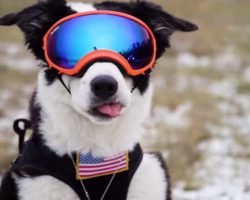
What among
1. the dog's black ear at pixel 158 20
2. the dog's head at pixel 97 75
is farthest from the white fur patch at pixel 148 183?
the dog's black ear at pixel 158 20

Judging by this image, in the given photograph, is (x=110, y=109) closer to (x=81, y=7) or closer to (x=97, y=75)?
(x=97, y=75)

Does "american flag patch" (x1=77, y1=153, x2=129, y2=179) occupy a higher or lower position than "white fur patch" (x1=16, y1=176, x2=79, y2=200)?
higher

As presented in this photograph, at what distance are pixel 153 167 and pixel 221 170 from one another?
3.91m

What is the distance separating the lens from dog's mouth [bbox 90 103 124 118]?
3.46 metres

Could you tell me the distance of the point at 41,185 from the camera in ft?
11.7

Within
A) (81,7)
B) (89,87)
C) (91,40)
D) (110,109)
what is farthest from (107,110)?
(81,7)

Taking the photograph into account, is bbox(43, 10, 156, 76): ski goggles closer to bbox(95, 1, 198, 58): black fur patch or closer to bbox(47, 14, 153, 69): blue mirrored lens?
bbox(47, 14, 153, 69): blue mirrored lens

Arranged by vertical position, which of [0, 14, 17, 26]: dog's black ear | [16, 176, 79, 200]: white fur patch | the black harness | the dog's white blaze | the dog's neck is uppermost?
[0, 14, 17, 26]: dog's black ear

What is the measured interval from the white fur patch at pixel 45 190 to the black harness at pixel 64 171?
0.03m

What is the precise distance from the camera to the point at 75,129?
3.67 meters

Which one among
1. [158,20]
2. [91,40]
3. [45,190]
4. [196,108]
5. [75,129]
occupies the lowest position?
[196,108]

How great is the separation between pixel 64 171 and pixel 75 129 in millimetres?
290

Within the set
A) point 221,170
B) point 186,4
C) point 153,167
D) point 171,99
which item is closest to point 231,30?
point 186,4

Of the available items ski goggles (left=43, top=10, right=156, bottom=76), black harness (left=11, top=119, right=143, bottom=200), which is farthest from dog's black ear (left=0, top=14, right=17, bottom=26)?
black harness (left=11, top=119, right=143, bottom=200)
